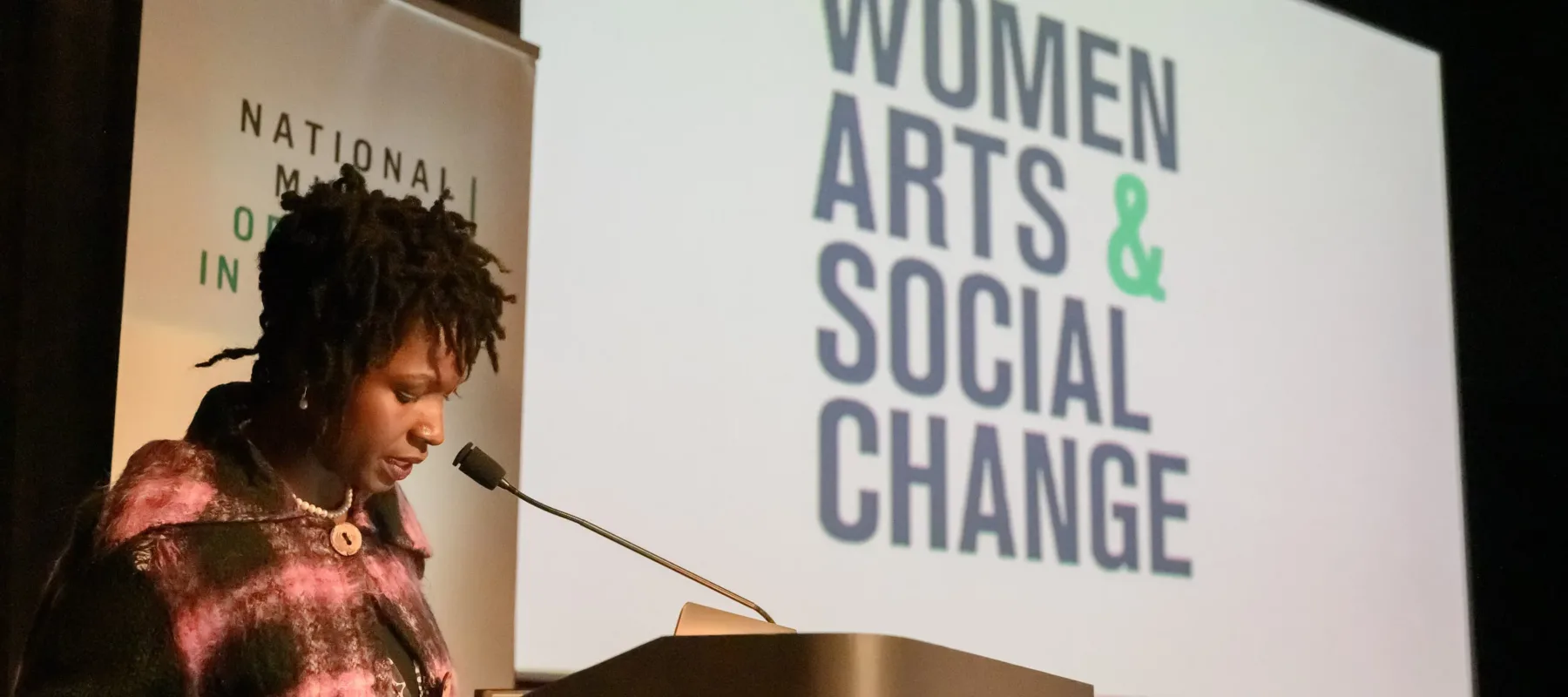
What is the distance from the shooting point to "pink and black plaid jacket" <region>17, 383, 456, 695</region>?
106 centimetres

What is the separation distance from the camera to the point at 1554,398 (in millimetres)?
3697

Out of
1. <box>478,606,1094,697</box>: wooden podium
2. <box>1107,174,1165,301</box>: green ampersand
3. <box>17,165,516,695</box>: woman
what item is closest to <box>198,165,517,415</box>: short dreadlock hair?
<box>17,165,516,695</box>: woman

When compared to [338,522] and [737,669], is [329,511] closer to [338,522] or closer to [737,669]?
[338,522]

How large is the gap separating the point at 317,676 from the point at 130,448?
678 mm

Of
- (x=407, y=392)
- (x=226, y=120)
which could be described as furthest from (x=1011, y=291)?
(x=407, y=392)

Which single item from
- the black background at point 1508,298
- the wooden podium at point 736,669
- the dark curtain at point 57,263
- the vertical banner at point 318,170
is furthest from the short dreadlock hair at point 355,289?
the black background at point 1508,298

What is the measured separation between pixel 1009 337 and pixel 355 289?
1.73 meters

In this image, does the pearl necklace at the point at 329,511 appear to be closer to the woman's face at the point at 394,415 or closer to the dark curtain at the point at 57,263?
the woman's face at the point at 394,415

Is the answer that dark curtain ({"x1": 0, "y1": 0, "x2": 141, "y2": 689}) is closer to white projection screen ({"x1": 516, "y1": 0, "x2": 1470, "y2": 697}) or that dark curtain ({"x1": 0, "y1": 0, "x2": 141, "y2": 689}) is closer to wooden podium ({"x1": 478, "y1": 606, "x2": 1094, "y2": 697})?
white projection screen ({"x1": 516, "y1": 0, "x2": 1470, "y2": 697})

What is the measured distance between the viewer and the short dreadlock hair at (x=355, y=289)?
46.4 inches

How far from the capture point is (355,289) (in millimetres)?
1178

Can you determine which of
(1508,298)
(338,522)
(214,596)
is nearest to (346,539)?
(338,522)

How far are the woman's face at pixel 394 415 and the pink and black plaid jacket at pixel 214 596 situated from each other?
1.8 inches

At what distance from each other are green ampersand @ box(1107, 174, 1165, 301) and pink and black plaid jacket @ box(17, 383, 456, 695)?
195 cm
